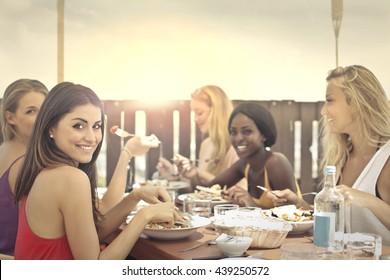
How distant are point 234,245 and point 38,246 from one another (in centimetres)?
58

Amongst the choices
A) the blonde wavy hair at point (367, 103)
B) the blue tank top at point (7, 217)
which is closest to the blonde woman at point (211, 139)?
the blonde wavy hair at point (367, 103)

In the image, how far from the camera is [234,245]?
1.51 meters

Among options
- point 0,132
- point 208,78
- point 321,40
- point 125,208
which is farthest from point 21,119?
point 321,40

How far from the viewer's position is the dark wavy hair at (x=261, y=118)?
2812mm

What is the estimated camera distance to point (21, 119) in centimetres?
211

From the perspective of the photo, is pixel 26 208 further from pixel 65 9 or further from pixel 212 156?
pixel 212 156

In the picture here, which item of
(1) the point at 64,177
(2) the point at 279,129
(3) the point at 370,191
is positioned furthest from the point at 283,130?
(1) the point at 64,177

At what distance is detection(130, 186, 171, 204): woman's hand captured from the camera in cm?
181

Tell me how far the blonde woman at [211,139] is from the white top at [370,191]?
1081 mm

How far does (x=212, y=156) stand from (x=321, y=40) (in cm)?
94

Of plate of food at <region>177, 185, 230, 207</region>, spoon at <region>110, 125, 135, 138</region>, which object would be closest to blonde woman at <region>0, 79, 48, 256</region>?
spoon at <region>110, 125, 135, 138</region>

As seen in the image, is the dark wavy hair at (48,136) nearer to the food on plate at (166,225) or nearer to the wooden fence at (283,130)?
the food on plate at (166,225)

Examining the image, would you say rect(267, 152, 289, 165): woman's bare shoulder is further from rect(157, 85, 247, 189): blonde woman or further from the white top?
the white top

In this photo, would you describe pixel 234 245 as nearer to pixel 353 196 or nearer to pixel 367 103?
pixel 353 196
